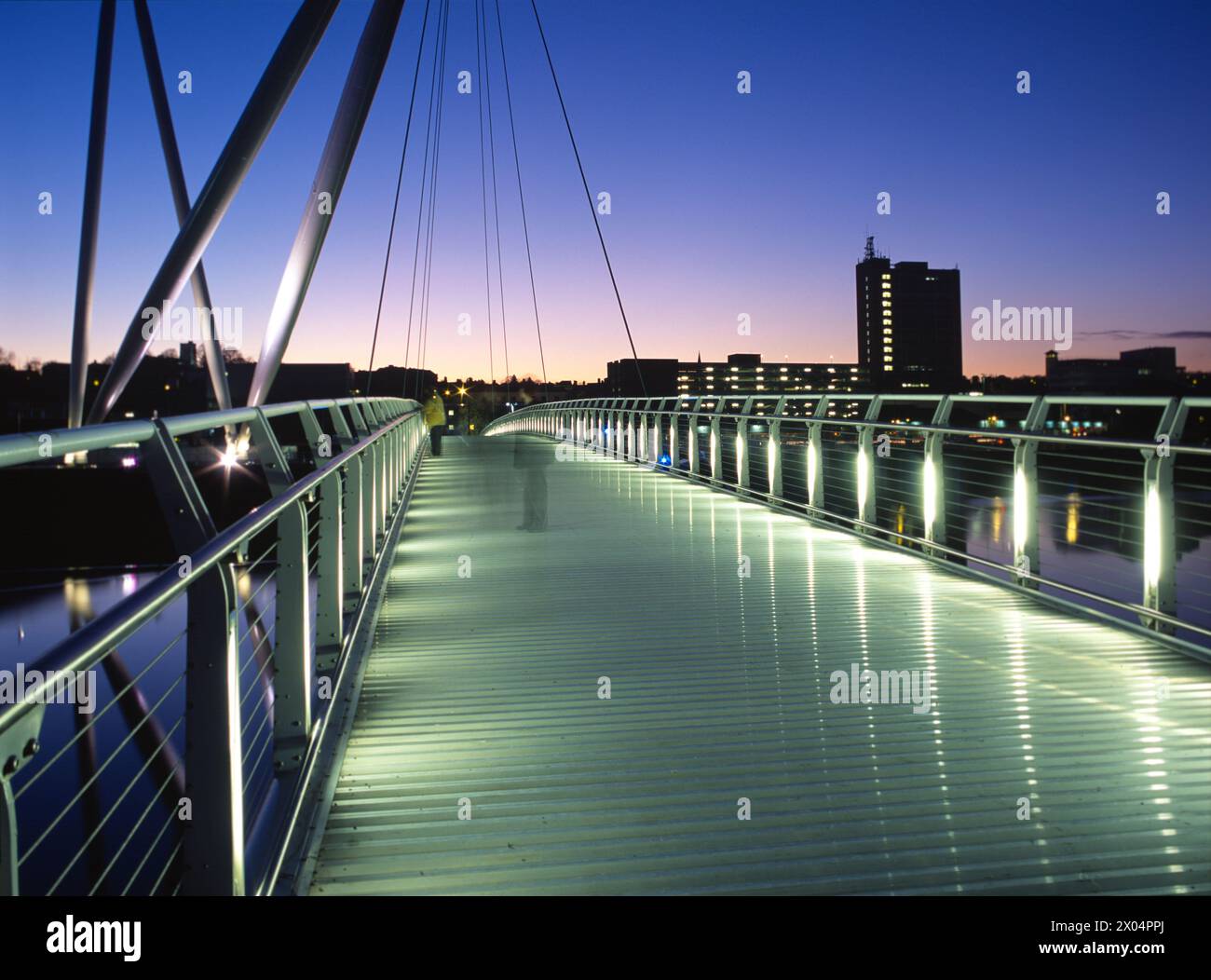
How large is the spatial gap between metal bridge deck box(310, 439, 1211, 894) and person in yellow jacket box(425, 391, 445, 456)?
1832 cm

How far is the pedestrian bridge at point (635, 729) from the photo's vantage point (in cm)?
243

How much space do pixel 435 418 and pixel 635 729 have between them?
21.8 meters

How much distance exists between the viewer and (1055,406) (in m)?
6.64

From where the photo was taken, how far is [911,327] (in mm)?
52344

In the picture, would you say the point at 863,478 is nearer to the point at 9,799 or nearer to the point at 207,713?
the point at 207,713

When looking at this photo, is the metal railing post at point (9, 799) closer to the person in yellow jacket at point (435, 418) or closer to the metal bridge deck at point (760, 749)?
the metal bridge deck at point (760, 749)

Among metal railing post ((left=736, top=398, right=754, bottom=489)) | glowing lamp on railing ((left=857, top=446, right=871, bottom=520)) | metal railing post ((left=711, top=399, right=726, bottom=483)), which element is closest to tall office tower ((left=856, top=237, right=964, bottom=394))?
metal railing post ((left=711, top=399, right=726, bottom=483))

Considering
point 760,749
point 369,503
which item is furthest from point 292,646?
point 369,503

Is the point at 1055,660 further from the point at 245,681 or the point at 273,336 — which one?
the point at 245,681

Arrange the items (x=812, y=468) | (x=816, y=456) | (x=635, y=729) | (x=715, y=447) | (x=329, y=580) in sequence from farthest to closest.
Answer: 1. (x=715, y=447)
2. (x=812, y=468)
3. (x=816, y=456)
4. (x=329, y=580)
5. (x=635, y=729)

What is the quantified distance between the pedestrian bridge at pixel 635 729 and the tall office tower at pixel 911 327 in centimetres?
2127

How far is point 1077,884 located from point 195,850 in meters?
2.31

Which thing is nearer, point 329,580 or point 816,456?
point 329,580
